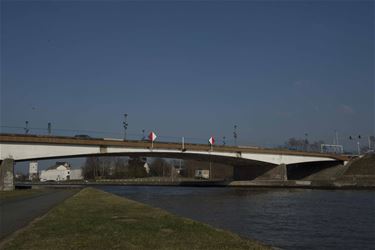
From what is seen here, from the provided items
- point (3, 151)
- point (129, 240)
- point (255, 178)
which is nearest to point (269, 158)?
point (255, 178)

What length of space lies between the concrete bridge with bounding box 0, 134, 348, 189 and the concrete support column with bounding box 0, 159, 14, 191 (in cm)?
12

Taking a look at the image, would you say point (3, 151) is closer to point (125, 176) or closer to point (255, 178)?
point (255, 178)

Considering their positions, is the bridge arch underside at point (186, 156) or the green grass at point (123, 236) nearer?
the green grass at point (123, 236)

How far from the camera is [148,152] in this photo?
6894 centimetres

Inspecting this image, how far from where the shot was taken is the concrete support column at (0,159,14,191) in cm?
5238

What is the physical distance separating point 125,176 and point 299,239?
17031 centimetres

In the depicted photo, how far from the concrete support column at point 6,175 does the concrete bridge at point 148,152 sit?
0.12 m

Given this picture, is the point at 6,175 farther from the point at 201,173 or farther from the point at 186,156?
the point at 201,173

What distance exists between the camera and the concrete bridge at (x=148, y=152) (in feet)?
181

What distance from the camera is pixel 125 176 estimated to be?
185 metres

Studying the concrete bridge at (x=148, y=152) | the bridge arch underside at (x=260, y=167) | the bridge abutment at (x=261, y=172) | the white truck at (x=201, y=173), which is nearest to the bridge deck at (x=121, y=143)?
the concrete bridge at (x=148, y=152)

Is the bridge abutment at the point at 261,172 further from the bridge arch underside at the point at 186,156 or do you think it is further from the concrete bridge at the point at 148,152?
the bridge arch underside at the point at 186,156

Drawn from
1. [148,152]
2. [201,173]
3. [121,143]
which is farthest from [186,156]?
[201,173]

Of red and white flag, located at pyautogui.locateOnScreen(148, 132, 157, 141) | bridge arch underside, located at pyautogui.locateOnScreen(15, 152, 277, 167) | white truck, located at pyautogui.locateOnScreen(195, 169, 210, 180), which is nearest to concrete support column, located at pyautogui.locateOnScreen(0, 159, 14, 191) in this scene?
bridge arch underside, located at pyautogui.locateOnScreen(15, 152, 277, 167)
